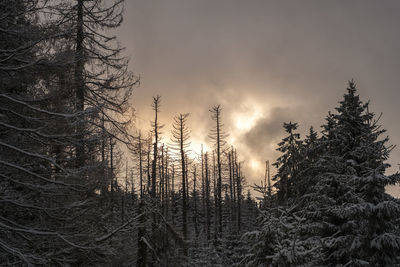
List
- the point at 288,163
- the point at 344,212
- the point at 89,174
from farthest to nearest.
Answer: the point at 288,163 < the point at 344,212 < the point at 89,174

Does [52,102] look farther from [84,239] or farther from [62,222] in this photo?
[84,239]

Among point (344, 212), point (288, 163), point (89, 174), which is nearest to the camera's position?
point (89, 174)

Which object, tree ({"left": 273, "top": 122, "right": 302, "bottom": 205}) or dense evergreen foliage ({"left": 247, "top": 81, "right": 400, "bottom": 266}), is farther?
tree ({"left": 273, "top": 122, "right": 302, "bottom": 205})

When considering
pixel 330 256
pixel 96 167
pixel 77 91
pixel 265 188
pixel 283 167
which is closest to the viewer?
pixel 96 167

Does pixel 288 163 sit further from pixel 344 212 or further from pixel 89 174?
pixel 89 174

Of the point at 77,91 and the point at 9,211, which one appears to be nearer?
the point at 9,211

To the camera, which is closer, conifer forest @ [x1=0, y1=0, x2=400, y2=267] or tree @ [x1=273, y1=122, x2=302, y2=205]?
conifer forest @ [x1=0, y1=0, x2=400, y2=267]

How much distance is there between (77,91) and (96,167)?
126 inches

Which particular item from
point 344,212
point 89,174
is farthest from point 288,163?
point 89,174

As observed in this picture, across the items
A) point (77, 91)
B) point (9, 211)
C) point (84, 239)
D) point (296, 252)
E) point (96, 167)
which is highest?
point (77, 91)

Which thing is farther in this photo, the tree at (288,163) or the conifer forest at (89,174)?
the tree at (288,163)

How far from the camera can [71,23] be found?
9133 millimetres

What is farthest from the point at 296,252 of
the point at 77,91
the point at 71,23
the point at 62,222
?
the point at 71,23

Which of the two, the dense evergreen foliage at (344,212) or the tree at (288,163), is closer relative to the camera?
the dense evergreen foliage at (344,212)
